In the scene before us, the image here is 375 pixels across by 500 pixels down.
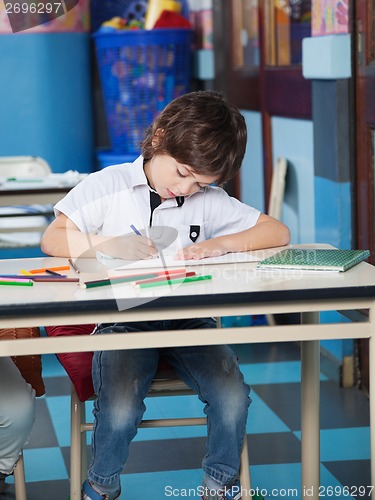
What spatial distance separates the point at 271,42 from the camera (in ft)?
13.6

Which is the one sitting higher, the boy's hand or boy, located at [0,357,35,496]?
the boy's hand

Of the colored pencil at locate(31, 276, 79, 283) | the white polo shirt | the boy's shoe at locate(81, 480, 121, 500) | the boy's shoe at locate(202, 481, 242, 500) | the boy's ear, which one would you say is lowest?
the boy's shoe at locate(202, 481, 242, 500)

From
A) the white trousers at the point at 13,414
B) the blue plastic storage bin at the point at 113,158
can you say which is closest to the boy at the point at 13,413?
the white trousers at the point at 13,414

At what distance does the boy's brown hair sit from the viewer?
2.12 metres

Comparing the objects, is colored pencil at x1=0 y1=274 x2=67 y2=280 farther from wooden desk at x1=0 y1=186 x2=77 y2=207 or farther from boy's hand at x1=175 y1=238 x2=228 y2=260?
wooden desk at x1=0 y1=186 x2=77 y2=207

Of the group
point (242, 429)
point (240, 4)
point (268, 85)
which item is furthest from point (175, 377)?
point (240, 4)

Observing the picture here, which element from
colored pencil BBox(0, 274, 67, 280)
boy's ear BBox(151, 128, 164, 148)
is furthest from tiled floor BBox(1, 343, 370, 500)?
boy's ear BBox(151, 128, 164, 148)

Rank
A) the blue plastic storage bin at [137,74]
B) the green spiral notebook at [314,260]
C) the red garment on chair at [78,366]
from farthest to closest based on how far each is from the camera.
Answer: the blue plastic storage bin at [137,74] → the red garment on chair at [78,366] → the green spiral notebook at [314,260]

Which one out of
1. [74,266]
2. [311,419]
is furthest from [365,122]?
[74,266]

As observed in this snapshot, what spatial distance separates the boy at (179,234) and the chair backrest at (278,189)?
1576 millimetres

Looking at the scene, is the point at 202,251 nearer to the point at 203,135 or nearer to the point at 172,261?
the point at 172,261

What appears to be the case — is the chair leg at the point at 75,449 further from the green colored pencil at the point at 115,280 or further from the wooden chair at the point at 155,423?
the green colored pencil at the point at 115,280

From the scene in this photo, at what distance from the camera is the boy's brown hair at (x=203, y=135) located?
6.95ft

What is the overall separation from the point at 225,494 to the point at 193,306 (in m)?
0.49
